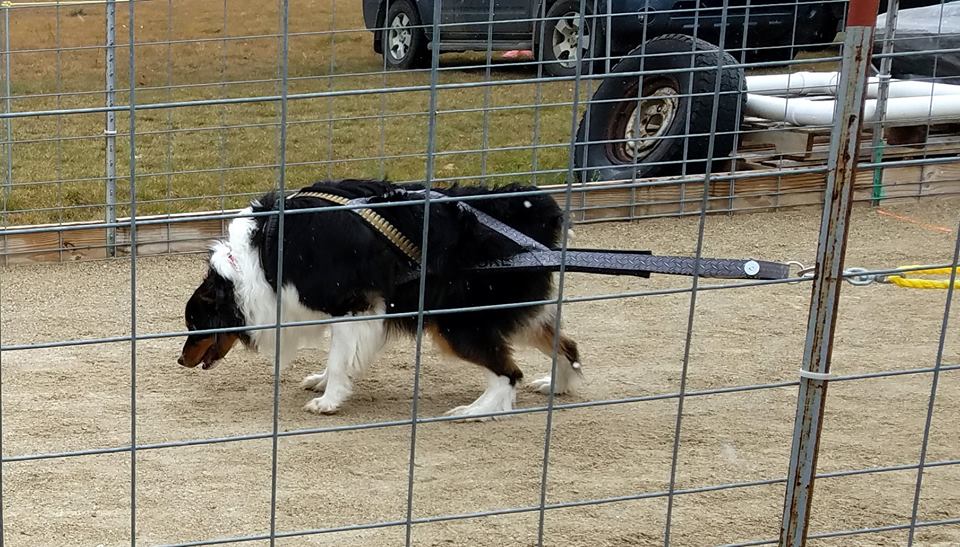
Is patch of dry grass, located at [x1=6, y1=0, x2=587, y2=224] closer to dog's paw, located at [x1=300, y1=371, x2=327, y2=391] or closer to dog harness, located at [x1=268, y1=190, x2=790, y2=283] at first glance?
dog's paw, located at [x1=300, y1=371, x2=327, y2=391]

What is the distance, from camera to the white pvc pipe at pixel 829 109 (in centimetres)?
731

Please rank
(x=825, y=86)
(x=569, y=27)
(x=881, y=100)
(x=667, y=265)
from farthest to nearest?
(x=569, y=27), (x=825, y=86), (x=881, y=100), (x=667, y=265)

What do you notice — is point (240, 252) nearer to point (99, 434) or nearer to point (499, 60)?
point (99, 434)

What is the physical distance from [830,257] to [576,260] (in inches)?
39.6

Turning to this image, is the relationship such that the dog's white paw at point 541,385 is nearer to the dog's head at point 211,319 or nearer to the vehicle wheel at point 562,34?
the dog's head at point 211,319

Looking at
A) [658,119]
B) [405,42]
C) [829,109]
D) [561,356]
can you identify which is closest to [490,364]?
[561,356]

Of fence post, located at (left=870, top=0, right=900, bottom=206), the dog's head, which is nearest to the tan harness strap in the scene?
the dog's head

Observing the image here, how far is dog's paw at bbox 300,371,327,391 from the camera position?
4.86m

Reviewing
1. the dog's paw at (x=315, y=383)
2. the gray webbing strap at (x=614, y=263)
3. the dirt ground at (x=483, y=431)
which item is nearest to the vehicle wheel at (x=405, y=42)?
the dirt ground at (x=483, y=431)

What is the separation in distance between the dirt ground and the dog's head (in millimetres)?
160

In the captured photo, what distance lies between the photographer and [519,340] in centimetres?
455

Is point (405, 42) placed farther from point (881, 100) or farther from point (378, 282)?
point (378, 282)

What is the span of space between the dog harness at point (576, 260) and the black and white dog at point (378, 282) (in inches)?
1.0

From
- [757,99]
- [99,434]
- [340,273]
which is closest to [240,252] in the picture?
[340,273]
